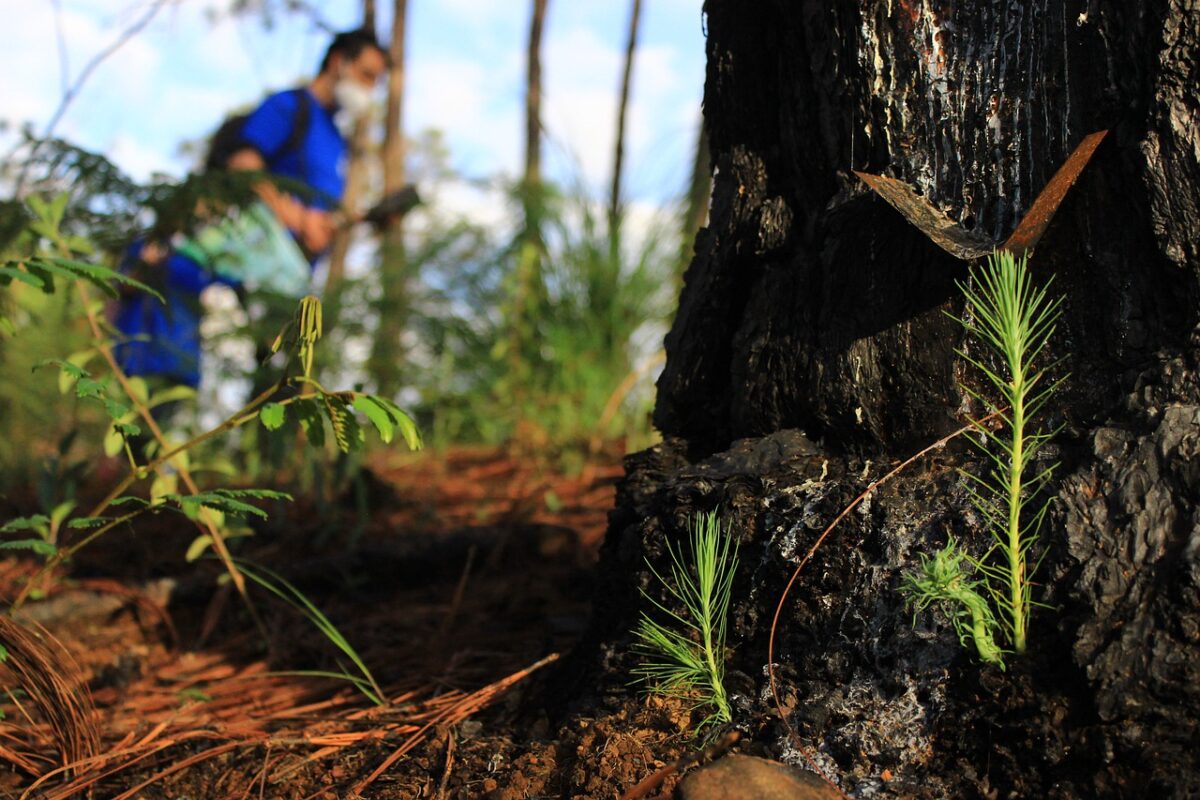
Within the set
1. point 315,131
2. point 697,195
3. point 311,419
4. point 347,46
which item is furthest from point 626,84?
point 311,419

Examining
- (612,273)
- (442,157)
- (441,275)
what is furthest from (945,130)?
(442,157)

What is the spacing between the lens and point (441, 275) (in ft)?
17.8

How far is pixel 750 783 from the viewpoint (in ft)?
3.96

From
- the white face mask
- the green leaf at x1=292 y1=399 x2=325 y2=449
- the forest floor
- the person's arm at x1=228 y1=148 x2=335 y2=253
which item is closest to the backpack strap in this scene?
the person's arm at x1=228 y1=148 x2=335 y2=253

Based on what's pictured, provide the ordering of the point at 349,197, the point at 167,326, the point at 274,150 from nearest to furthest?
the point at 167,326
the point at 274,150
the point at 349,197

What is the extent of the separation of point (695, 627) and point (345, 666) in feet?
3.73

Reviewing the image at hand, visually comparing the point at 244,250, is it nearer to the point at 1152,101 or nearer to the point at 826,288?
the point at 826,288

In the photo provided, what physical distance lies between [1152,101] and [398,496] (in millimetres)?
3006

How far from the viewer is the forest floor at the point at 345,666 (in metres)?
1.55

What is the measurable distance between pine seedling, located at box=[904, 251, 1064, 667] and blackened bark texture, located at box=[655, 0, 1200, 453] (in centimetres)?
7

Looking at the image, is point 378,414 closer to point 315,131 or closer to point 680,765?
point 680,765

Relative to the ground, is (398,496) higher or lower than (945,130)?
lower

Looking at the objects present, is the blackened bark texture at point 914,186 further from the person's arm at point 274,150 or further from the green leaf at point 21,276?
the person's arm at point 274,150

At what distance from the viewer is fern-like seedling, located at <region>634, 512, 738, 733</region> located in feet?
4.69
